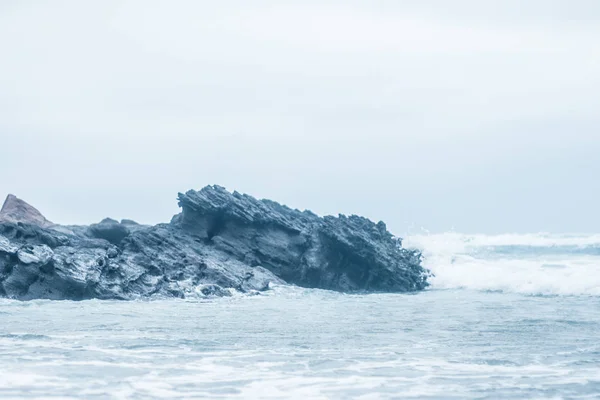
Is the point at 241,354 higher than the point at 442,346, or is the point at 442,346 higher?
the point at 442,346

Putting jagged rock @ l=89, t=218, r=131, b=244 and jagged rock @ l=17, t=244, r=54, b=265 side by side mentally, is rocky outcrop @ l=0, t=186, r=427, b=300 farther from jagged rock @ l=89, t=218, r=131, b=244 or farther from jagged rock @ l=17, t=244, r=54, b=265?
jagged rock @ l=89, t=218, r=131, b=244

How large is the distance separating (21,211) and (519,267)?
29219mm

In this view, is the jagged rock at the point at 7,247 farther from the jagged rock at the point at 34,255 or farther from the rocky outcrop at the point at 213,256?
the jagged rock at the point at 34,255

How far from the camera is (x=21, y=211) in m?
46.6

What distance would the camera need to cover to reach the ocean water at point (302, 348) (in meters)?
14.4

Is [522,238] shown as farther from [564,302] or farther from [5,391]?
[5,391]

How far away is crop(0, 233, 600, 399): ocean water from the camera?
14.4m

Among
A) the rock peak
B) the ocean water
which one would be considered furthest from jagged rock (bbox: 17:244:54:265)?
the rock peak

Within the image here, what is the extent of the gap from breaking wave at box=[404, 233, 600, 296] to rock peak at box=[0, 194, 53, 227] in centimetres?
2307

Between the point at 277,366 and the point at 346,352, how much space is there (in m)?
2.25

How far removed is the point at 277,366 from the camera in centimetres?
1628

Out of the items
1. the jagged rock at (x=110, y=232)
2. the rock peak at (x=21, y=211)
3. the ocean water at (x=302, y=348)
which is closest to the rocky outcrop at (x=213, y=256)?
the jagged rock at (x=110, y=232)

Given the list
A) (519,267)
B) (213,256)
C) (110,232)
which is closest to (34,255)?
(213,256)

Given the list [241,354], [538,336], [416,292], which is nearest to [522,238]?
[416,292]
